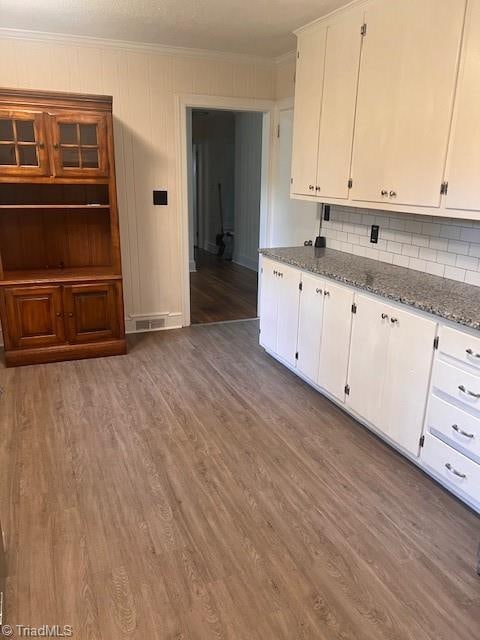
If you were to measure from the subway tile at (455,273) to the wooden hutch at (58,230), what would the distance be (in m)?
2.48

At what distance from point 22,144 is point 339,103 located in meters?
2.29

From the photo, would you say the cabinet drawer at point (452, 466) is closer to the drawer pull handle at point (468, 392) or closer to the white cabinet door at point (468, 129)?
the drawer pull handle at point (468, 392)

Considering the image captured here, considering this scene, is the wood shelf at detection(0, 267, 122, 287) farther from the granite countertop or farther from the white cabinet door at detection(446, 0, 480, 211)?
the white cabinet door at detection(446, 0, 480, 211)

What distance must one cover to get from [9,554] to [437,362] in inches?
82.1

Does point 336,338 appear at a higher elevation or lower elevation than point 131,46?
lower

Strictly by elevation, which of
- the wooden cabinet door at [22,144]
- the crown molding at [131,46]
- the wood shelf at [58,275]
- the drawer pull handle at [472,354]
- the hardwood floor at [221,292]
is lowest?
the hardwood floor at [221,292]

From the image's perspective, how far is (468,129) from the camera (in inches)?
93.4

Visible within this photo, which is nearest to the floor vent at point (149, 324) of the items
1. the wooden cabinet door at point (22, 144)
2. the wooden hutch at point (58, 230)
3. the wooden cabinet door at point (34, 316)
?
the wooden hutch at point (58, 230)

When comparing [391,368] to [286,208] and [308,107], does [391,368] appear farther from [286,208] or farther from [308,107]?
[286,208]

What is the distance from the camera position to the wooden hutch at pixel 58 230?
3.55 metres

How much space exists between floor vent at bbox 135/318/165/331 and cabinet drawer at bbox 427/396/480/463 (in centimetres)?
Answer: 299

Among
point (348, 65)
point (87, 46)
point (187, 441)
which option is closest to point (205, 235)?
point (87, 46)

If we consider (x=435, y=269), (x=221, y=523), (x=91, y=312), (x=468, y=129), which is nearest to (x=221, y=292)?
(x=91, y=312)

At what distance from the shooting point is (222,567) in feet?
6.41
